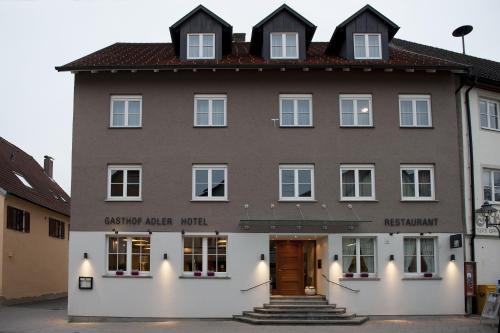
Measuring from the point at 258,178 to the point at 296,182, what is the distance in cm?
132

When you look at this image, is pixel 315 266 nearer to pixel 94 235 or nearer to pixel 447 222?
pixel 447 222

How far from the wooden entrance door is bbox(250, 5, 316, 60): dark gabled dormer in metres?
6.85

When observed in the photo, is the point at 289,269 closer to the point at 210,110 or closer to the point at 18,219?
the point at 210,110

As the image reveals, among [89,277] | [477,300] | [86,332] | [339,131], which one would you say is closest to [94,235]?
[89,277]

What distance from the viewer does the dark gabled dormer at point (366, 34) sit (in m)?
23.1

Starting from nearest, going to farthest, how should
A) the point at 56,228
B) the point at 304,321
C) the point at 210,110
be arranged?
the point at 304,321 < the point at 210,110 < the point at 56,228

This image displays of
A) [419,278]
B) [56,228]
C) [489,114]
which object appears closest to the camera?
[419,278]

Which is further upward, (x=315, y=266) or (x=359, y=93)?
(x=359, y=93)

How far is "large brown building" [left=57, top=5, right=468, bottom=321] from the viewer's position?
851 inches

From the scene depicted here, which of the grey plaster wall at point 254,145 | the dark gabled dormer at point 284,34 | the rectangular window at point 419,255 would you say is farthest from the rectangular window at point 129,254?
the rectangular window at point 419,255

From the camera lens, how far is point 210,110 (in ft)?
74.1

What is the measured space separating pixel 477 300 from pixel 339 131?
7383 mm

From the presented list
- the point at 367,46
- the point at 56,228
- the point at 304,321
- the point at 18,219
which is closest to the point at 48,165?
the point at 56,228

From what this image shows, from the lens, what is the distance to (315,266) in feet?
76.7
